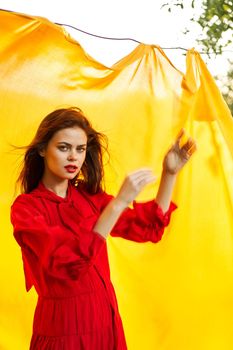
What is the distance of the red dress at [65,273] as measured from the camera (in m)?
2.70

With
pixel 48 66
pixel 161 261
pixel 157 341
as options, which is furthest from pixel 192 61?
pixel 157 341

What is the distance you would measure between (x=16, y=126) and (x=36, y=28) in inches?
18.1

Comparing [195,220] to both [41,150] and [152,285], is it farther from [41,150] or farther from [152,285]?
[41,150]

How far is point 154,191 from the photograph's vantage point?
3.98 meters

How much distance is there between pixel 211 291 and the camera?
399cm

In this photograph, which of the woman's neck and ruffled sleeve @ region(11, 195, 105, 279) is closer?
ruffled sleeve @ region(11, 195, 105, 279)

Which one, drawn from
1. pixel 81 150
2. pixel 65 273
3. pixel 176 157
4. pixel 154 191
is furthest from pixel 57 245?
pixel 154 191

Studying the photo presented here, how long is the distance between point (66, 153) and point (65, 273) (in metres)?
0.49

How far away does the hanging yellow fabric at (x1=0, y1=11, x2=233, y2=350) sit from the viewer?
3812 millimetres

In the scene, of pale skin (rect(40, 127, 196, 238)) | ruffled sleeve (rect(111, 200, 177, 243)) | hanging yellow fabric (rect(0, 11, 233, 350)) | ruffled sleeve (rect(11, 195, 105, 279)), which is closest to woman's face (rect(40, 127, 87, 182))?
pale skin (rect(40, 127, 196, 238))

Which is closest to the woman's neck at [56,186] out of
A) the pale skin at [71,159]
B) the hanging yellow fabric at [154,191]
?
the pale skin at [71,159]

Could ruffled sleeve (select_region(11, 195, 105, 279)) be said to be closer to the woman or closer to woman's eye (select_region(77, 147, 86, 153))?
the woman

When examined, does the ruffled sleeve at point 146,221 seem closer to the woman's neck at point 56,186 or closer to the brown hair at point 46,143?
the brown hair at point 46,143

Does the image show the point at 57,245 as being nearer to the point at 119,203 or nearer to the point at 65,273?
the point at 65,273
